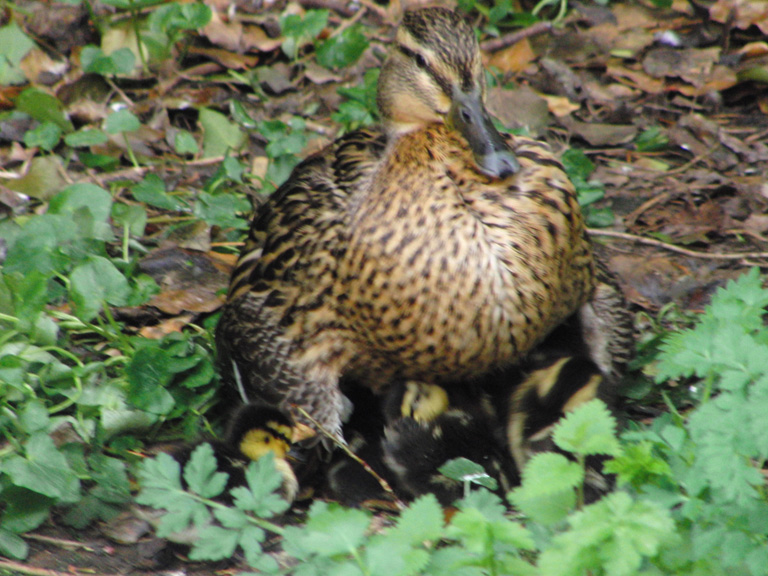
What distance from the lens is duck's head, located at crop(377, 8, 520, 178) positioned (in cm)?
242

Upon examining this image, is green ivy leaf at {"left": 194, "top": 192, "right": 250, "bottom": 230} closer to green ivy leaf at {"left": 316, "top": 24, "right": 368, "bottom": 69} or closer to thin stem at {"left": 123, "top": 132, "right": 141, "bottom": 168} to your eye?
thin stem at {"left": 123, "top": 132, "right": 141, "bottom": 168}

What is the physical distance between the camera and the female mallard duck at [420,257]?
2398mm

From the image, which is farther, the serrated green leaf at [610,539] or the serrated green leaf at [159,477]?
the serrated green leaf at [159,477]

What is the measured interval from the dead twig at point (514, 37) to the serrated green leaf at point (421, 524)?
327 centimetres

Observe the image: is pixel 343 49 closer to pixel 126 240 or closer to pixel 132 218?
pixel 132 218

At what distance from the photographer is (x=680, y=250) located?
11.3 ft

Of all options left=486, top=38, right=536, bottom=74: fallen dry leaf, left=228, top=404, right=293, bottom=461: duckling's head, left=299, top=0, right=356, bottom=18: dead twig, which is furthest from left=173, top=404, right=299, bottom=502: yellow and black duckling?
left=299, top=0, right=356, bottom=18: dead twig

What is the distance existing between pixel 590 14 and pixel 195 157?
86.7 inches

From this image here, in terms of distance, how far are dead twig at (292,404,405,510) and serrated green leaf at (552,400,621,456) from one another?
2.52 feet

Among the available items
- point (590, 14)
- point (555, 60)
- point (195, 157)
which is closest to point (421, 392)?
point (195, 157)

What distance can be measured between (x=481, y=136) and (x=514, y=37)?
2.32m

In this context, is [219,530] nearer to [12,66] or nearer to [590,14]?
[12,66]

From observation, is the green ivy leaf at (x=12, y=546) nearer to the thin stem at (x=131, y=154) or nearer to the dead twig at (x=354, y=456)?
the dead twig at (x=354, y=456)

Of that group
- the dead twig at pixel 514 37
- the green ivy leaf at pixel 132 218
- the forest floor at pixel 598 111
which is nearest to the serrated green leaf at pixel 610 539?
the forest floor at pixel 598 111
